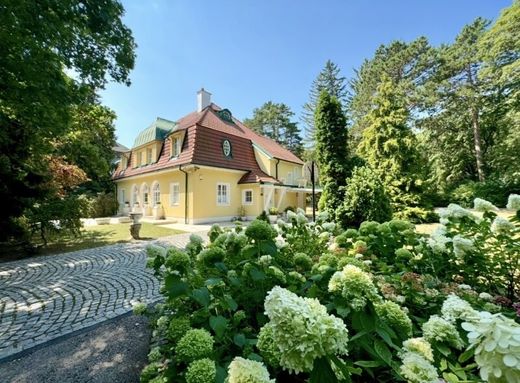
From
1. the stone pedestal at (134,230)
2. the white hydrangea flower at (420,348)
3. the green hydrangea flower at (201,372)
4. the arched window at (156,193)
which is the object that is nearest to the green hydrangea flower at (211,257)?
the green hydrangea flower at (201,372)

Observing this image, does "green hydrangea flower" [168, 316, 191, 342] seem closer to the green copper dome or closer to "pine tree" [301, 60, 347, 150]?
the green copper dome

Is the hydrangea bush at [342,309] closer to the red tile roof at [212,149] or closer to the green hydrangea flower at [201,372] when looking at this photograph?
the green hydrangea flower at [201,372]

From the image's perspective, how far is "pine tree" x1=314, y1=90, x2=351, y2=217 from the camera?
8.96 metres

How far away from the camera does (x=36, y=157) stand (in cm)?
846

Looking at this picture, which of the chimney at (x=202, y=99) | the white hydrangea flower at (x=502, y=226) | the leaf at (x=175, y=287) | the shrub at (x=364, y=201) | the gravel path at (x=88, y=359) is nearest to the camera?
the leaf at (x=175, y=287)

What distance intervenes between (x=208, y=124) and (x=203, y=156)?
10.9ft

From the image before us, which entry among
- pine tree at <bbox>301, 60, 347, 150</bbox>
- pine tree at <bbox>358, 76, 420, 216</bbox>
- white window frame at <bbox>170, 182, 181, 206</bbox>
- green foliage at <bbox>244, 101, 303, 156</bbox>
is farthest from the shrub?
green foliage at <bbox>244, 101, 303, 156</bbox>

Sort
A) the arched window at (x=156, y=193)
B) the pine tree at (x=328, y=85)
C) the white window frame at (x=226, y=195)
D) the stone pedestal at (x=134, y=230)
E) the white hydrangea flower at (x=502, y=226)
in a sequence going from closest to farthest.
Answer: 1. the white hydrangea flower at (x=502, y=226)
2. the stone pedestal at (x=134, y=230)
3. the white window frame at (x=226, y=195)
4. the arched window at (x=156, y=193)
5. the pine tree at (x=328, y=85)

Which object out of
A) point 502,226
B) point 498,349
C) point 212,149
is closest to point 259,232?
point 498,349

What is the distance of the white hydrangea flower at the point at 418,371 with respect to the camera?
0.97 meters

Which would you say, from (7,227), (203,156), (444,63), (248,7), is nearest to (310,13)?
(248,7)

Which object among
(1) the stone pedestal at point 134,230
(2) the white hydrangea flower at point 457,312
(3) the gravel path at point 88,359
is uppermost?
(2) the white hydrangea flower at point 457,312

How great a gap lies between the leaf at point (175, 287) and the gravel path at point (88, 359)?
1357mm

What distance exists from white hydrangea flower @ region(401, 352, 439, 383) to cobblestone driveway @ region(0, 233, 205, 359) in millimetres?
3996
